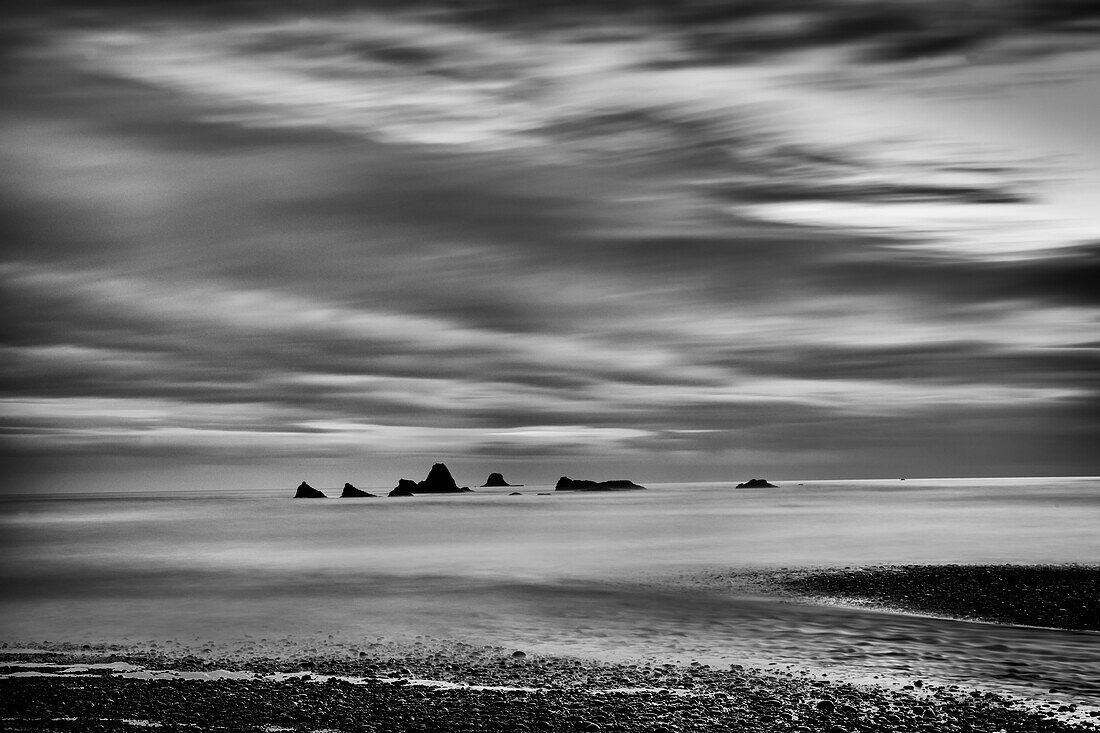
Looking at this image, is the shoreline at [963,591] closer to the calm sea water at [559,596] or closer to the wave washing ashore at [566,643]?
the wave washing ashore at [566,643]

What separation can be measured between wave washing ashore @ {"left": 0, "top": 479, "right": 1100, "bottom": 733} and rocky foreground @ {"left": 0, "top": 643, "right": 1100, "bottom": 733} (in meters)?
0.07

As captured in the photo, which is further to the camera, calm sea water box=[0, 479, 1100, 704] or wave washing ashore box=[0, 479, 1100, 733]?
calm sea water box=[0, 479, 1100, 704]

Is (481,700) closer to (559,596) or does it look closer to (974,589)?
(559,596)

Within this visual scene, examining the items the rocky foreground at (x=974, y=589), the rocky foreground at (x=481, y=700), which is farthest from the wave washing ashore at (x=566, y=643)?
the rocky foreground at (x=974, y=589)

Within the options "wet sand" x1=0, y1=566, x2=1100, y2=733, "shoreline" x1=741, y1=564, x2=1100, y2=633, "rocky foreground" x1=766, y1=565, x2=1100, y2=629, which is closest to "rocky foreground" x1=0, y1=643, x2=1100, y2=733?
"wet sand" x1=0, y1=566, x2=1100, y2=733

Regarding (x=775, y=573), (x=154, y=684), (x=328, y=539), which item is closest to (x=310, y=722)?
(x=154, y=684)

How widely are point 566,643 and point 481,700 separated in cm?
791

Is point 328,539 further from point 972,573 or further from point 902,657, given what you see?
point 902,657

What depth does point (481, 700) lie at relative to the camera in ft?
52.4

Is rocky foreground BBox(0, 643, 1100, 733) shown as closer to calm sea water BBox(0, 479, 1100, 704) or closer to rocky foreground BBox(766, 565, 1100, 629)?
calm sea water BBox(0, 479, 1100, 704)

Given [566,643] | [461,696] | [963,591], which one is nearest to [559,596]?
[566,643]

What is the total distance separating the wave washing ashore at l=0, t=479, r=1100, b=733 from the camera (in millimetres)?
15102

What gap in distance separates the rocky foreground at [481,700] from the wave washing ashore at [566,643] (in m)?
0.07

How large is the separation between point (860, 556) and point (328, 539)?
49201 millimetres
